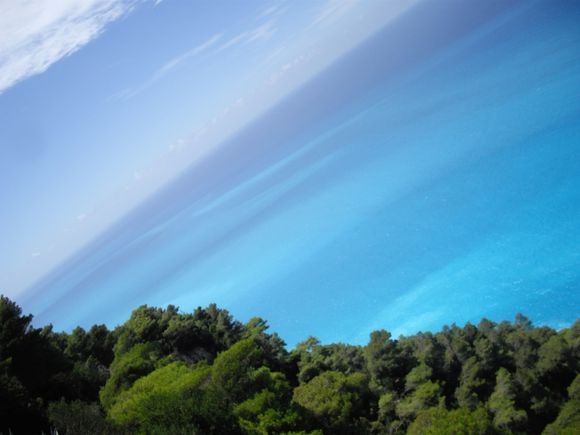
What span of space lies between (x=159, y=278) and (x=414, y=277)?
3414 cm

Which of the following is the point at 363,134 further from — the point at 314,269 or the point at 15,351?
the point at 15,351

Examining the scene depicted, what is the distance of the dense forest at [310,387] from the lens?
32.9 ft

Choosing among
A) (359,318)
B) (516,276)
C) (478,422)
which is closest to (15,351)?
(478,422)

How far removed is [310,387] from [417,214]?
22.9 metres

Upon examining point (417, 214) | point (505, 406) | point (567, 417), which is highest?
point (417, 214)

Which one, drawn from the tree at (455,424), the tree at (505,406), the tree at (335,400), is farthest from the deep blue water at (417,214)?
the tree at (455,424)

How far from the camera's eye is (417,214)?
3416 cm

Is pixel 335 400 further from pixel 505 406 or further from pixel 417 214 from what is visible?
pixel 417 214

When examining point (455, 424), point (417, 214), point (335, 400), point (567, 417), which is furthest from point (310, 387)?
point (417, 214)

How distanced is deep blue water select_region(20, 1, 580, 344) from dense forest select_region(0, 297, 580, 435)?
284 inches

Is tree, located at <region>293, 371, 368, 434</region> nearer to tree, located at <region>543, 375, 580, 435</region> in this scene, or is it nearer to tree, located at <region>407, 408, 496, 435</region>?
tree, located at <region>407, 408, 496, 435</region>

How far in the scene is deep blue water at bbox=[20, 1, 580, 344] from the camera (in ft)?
84.3

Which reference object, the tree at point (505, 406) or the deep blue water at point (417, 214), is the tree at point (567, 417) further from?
the deep blue water at point (417, 214)

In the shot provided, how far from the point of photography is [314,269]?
118 feet
